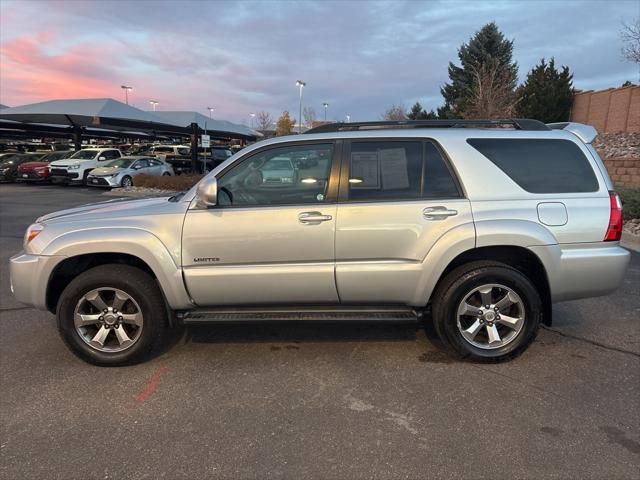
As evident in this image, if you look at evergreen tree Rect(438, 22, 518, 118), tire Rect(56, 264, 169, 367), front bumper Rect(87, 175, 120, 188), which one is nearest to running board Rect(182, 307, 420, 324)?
tire Rect(56, 264, 169, 367)

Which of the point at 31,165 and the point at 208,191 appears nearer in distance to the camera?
the point at 208,191

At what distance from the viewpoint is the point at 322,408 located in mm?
3119

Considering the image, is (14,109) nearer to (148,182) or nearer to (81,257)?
(148,182)

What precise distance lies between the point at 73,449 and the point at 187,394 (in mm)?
789

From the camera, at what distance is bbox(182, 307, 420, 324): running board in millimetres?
3590

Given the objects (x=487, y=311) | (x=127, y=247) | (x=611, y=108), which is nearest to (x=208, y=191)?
(x=127, y=247)

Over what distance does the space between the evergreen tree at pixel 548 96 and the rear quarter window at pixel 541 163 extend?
23.0 m

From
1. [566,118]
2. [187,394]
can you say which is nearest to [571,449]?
[187,394]

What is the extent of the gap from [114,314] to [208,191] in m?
1.24

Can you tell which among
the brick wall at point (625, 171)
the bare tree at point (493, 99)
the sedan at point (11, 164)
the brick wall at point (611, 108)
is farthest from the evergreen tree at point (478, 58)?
Result: the sedan at point (11, 164)

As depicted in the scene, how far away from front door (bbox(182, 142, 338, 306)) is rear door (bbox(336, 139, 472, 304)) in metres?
0.12

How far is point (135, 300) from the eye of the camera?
11.9ft

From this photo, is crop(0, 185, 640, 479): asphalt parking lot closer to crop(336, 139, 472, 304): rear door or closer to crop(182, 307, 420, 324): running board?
crop(182, 307, 420, 324): running board

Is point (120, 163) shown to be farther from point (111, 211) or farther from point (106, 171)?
point (111, 211)
